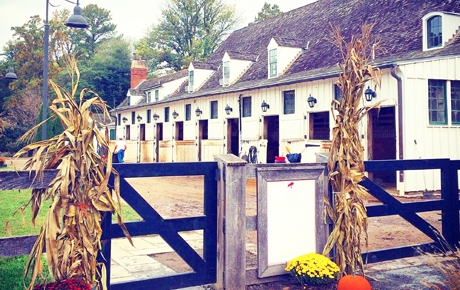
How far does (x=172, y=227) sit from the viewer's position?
399cm

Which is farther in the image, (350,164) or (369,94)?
(369,94)

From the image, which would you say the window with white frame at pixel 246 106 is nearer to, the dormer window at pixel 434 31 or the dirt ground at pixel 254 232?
the dirt ground at pixel 254 232

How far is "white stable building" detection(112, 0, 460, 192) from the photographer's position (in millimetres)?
13852

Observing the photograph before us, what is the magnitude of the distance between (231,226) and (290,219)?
0.76m

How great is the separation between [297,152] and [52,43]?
151 feet

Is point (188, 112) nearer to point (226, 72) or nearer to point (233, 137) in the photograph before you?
point (233, 137)

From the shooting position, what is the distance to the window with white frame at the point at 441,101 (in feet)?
46.1

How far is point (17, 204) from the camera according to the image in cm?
1102

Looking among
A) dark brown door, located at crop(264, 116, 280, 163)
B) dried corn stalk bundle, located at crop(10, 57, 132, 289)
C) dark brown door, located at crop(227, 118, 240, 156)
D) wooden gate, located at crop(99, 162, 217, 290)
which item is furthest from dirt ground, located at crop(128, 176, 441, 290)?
dark brown door, located at crop(264, 116, 280, 163)

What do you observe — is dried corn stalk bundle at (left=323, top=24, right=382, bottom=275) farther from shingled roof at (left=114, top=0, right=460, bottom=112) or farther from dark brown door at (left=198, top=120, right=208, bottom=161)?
dark brown door at (left=198, top=120, right=208, bottom=161)

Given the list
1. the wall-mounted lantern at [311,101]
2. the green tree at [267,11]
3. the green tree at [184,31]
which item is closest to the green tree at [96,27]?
the green tree at [184,31]

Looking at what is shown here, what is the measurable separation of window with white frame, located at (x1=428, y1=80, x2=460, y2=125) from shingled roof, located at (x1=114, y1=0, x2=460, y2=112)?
112cm

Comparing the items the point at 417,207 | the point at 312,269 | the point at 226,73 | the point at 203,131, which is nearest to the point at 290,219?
the point at 312,269

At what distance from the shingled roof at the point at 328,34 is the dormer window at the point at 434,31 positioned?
0.36 m
